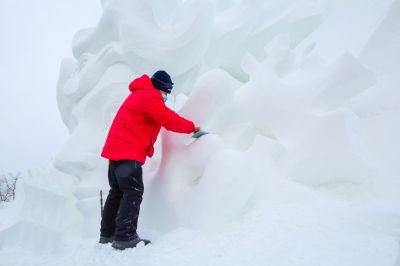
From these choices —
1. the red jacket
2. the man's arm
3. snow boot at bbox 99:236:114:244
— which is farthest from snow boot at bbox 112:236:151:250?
the man's arm

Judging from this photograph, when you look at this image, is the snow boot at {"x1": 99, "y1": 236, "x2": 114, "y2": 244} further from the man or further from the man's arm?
the man's arm

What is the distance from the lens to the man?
2342 mm

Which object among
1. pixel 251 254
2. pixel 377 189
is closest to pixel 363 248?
pixel 251 254

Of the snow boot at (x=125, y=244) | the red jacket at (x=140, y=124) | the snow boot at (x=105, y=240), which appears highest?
the red jacket at (x=140, y=124)

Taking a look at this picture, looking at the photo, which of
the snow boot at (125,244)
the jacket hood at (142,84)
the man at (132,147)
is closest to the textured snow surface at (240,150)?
the snow boot at (125,244)

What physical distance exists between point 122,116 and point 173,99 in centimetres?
279

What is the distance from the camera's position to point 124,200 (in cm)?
238

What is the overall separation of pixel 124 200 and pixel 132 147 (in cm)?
38

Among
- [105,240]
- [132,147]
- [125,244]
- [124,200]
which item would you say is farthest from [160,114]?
[105,240]

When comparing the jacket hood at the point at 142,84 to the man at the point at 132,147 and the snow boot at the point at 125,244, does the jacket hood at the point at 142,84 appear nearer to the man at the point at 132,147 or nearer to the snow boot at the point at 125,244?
the man at the point at 132,147

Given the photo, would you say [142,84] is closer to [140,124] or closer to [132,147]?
[140,124]

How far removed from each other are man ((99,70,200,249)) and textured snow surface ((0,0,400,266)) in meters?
0.17

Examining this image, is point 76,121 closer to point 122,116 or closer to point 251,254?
point 122,116

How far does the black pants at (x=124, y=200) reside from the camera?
2314 mm
